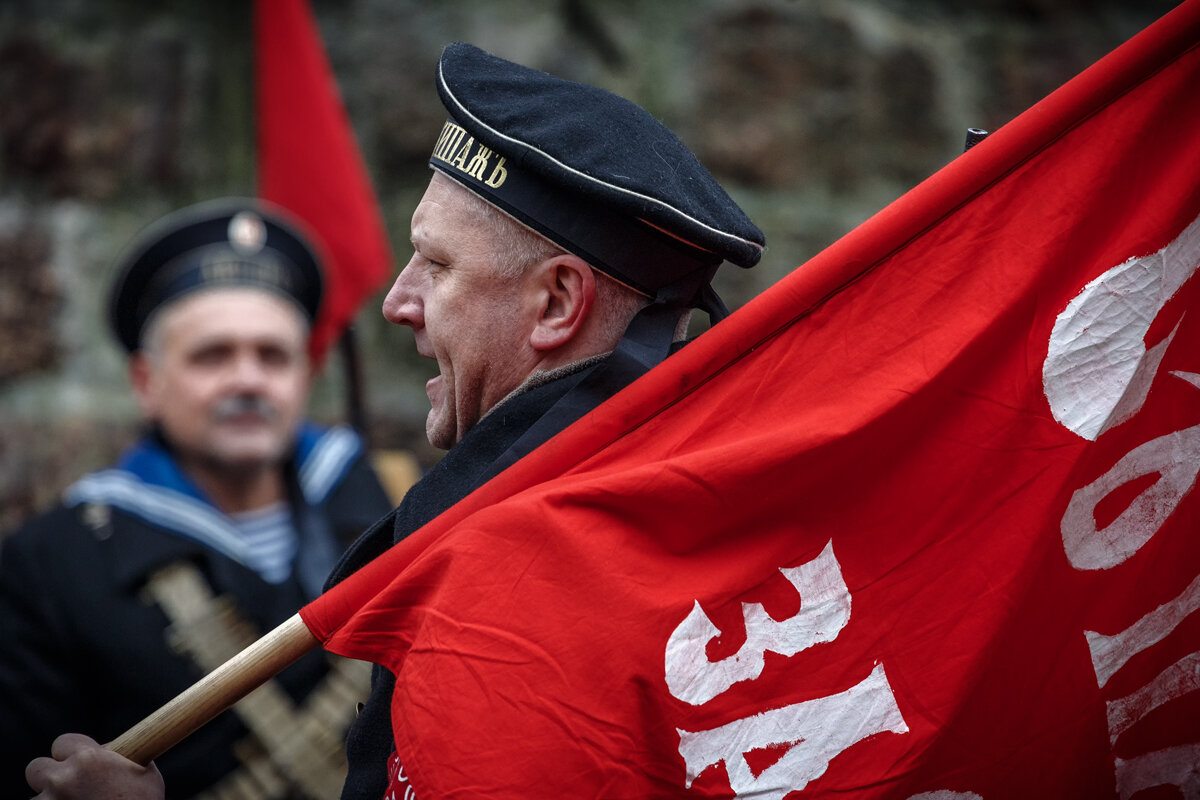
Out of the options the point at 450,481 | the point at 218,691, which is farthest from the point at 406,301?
the point at 218,691

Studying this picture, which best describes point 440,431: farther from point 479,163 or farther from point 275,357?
point 275,357

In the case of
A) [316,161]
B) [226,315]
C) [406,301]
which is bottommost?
[226,315]

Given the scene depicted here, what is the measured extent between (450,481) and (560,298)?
0.84 feet

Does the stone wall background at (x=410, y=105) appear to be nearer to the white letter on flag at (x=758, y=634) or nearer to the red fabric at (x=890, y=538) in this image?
the red fabric at (x=890, y=538)

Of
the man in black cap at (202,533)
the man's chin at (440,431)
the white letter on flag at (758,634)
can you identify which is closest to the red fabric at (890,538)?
the white letter on flag at (758,634)

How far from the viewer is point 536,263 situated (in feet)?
4.74

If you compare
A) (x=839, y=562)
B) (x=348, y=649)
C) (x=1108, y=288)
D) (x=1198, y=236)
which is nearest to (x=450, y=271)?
(x=348, y=649)

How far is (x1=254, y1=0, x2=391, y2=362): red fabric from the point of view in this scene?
9.84 ft

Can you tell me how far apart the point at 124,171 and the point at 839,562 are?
2608 millimetres

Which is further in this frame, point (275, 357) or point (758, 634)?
point (275, 357)

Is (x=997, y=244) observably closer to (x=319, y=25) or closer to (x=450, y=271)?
(x=450, y=271)

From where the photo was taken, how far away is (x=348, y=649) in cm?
128

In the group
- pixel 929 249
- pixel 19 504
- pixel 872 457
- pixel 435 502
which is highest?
pixel 929 249

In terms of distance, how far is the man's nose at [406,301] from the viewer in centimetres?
153
